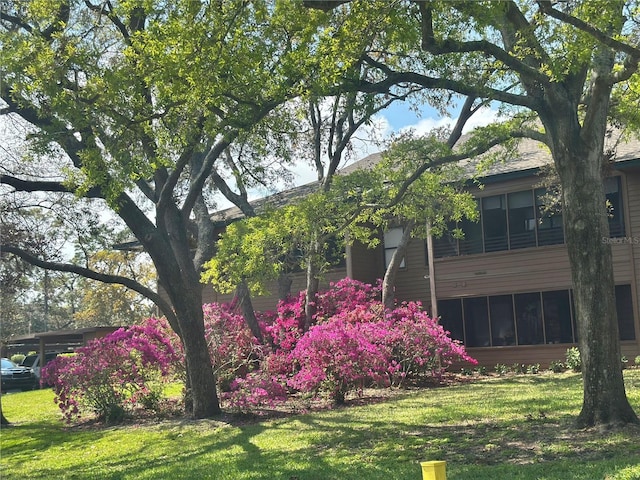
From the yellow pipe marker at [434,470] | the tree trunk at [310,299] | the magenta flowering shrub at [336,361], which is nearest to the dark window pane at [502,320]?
the tree trunk at [310,299]

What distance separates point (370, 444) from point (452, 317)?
1293cm

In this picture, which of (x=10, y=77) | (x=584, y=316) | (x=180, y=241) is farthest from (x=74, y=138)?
(x=584, y=316)

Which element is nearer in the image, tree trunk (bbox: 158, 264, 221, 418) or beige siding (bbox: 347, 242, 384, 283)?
tree trunk (bbox: 158, 264, 221, 418)

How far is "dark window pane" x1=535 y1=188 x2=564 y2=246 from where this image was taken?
20859 millimetres

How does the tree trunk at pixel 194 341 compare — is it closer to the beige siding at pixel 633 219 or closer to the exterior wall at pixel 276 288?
the exterior wall at pixel 276 288

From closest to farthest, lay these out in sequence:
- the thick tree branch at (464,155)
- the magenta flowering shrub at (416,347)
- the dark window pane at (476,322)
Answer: the thick tree branch at (464,155), the magenta flowering shrub at (416,347), the dark window pane at (476,322)

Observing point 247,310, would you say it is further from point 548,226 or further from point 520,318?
point 548,226

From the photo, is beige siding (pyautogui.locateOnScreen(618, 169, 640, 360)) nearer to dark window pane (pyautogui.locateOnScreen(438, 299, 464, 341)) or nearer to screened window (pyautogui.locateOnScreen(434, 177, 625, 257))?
screened window (pyautogui.locateOnScreen(434, 177, 625, 257))

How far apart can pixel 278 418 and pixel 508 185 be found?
11.2 metres

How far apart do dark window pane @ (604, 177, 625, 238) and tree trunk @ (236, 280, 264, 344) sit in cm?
1054

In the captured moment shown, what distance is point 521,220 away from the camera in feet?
70.4

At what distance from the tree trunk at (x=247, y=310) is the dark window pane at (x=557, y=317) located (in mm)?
8432

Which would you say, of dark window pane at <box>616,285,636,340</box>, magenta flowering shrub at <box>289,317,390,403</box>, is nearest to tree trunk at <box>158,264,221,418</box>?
magenta flowering shrub at <box>289,317,390,403</box>

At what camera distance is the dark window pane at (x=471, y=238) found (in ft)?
73.0
